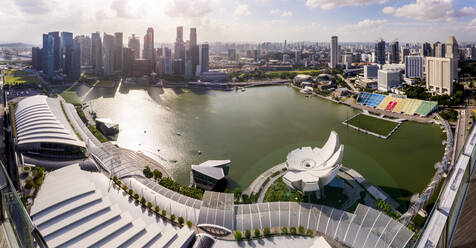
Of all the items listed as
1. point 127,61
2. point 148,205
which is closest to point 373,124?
point 148,205

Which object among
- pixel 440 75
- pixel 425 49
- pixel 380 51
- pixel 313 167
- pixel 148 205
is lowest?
pixel 148 205

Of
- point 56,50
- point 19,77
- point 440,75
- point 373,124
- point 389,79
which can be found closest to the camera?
point 373,124

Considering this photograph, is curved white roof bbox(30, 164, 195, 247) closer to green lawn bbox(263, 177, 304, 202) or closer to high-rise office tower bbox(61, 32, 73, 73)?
green lawn bbox(263, 177, 304, 202)

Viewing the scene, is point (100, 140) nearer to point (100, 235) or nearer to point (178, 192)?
point (178, 192)

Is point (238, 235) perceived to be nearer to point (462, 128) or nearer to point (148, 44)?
point (462, 128)

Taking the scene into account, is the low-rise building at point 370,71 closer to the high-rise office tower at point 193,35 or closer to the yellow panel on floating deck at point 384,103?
the yellow panel on floating deck at point 384,103

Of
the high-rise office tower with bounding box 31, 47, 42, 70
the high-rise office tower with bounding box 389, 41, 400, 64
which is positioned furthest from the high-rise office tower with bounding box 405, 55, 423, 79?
the high-rise office tower with bounding box 31, 47, 42, 70
